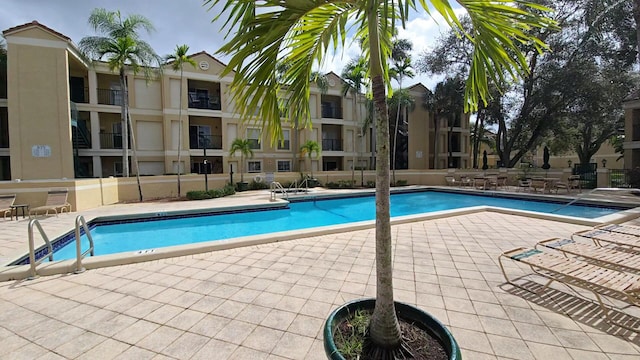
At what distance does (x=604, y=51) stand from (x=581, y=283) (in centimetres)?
2059

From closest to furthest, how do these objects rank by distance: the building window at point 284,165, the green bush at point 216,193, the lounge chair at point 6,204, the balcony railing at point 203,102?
the lounge chair at point 6,204 < the green bush at point 216,193 < the balcony railing at point 203,102 < the building window at point 284,165

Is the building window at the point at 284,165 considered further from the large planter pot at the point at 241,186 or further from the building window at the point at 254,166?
the large planter pot at the point at 241,186

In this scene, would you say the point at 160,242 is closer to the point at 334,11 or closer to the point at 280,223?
the point at 280,223

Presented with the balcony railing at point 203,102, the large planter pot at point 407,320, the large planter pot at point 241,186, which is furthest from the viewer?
the balcony railing at point 203,102

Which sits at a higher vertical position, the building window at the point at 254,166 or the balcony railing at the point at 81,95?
the balcony railing at the point at 81,95

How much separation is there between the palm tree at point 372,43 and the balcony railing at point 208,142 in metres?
18.4

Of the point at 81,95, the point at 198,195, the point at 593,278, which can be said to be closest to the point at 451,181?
the point at 198,195

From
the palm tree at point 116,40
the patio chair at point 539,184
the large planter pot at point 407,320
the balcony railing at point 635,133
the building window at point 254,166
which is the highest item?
the palm tree at point 116,40

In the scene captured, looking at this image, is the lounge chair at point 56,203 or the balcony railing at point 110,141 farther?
the balcony railing at point 110,141

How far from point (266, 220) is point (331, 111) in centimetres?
1553

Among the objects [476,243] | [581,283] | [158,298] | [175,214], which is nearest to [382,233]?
[581,283]

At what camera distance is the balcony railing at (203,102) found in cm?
1891

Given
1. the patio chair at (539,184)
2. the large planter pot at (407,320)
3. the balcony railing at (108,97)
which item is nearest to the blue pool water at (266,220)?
the patio chair at (539,184)

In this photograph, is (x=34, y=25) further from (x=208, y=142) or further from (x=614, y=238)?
(x=614, y=238)
